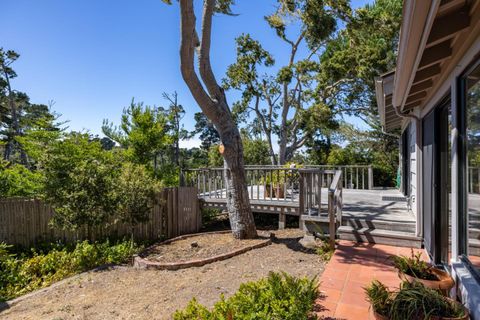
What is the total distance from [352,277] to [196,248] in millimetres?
3207

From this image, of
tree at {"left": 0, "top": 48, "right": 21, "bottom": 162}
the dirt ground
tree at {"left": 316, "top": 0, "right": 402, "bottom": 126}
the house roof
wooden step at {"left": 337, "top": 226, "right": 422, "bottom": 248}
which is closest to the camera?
the house roof

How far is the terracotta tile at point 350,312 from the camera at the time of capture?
2.61 metres

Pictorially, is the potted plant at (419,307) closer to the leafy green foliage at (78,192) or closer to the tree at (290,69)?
the leafy green foliage at (78,192)

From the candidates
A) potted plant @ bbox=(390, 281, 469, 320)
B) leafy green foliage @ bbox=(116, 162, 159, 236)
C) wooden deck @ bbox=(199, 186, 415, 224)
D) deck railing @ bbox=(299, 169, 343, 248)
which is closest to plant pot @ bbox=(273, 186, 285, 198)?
wooden deck @ bbox=(199, 186, 415, 224)

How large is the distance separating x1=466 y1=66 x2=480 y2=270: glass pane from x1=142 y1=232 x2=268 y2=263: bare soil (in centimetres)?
393

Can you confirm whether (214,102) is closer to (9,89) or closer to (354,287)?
(354,287)

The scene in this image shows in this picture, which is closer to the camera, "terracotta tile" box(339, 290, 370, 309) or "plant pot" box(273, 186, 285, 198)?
"terracotta tile" box(339, 290, 370, 309)

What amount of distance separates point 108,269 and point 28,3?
6730 millimetres

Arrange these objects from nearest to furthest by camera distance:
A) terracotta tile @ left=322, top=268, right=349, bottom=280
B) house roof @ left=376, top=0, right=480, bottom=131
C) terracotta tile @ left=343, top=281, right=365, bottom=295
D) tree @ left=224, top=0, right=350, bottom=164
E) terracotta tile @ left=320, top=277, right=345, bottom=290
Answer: house roof @ left=376, top=0, right=480, bottom=131, terracotta tile @ left=343, top=281, right=365, bottom=295, terracotta tile @ left=320, top=277, right=345, bottom=290, terracotta tile @ left=322, top=268, right=349, bottom=280, tree @ left=224, top=0, right=350, bottom=164

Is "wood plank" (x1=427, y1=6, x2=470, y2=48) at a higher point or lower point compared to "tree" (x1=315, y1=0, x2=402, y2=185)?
lower

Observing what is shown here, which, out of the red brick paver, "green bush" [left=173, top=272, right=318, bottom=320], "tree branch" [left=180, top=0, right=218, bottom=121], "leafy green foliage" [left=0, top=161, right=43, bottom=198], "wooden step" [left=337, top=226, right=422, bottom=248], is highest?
"tree branch" [left=180, top=0, right=218, bottom=121]

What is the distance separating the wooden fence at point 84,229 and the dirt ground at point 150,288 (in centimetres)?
186

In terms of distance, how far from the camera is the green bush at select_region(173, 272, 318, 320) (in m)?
2.30

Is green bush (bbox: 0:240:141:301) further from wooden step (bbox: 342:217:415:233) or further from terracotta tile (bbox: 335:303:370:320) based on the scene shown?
wooden step (bbox: 342:217:415:233)
